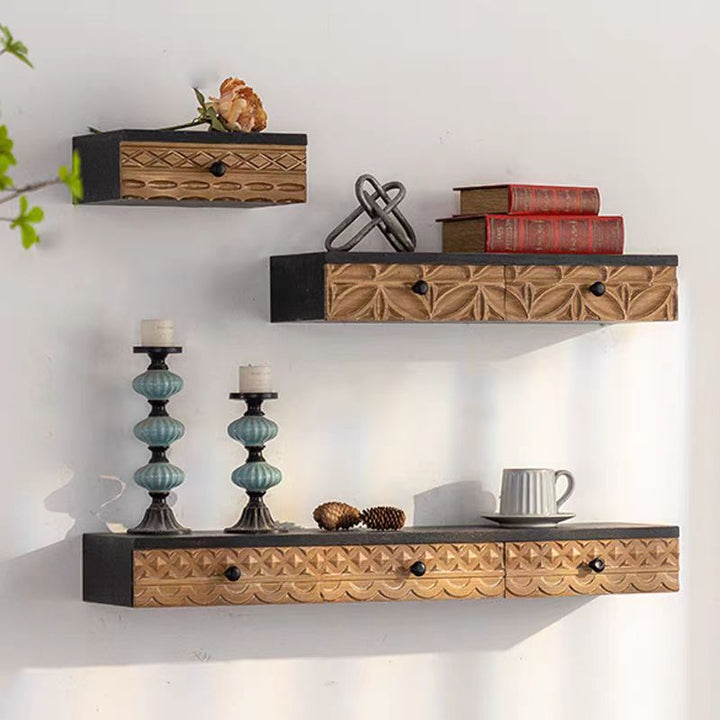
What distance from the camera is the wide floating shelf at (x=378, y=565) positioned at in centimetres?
186

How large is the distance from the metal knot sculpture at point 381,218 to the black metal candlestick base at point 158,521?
1.42ft

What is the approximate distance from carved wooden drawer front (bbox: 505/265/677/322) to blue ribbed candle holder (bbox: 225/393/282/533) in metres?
0.39

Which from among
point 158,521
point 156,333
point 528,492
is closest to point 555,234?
point 528,492

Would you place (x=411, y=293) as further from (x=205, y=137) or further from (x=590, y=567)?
(x=590, y=567)

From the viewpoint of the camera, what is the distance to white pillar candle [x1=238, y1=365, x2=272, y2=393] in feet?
6.45

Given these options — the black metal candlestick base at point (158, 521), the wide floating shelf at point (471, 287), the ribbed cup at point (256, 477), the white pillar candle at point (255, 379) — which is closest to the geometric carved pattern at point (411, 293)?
the wide floating shelf at point (471, 287)

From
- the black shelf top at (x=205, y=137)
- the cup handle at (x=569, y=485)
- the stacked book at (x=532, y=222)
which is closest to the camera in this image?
the black shelf top at (x=205, y=137)

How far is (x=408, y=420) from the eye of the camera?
216 cm

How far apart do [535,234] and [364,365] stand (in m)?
0.33

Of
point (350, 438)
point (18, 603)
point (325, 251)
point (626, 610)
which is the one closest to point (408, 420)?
point (350, 438)

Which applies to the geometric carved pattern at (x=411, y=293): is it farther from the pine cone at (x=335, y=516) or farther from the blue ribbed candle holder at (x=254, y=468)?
the pine cone at (x=335, y=516)

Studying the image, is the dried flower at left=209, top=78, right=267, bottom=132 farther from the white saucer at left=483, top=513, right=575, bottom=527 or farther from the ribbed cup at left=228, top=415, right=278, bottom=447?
the white saucer at left=483, top=513, right=575, bottom=527

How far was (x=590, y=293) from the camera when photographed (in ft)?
6.87

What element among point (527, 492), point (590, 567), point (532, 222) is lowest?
point (590, 567)
